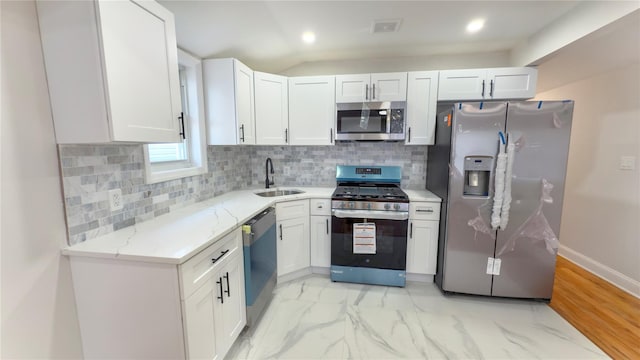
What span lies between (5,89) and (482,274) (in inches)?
127

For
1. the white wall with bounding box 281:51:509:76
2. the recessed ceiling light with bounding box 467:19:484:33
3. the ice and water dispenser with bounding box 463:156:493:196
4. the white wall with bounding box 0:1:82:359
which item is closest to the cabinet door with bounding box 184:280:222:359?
the white wall with bounding box 0:1:82:359

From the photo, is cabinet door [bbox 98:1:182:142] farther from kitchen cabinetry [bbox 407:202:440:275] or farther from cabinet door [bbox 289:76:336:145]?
kitchen cabinetry [bbox 407:202:440:275]

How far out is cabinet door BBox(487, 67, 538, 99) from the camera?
2416 millimetres

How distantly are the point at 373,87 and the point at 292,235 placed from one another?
5.72 feet

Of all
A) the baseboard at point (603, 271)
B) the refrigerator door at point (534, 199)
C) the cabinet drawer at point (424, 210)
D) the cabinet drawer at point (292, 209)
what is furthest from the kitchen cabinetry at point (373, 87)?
Result: the baseboard at point (603, 271)

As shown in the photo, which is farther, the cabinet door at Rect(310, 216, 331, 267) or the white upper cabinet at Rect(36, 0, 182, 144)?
the cabinet door at Rect(310, 216, 331, 267)

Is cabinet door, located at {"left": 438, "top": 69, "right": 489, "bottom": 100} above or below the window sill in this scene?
above

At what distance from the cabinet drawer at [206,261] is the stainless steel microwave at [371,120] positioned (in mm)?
1584

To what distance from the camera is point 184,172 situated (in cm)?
204

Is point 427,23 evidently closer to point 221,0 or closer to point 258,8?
point 258,8

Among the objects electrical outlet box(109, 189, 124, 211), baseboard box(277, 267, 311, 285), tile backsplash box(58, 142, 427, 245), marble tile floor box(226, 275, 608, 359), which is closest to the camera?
tile backsplash box(58, 142, 427, 245)

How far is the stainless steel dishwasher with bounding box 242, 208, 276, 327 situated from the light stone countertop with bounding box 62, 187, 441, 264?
9 cm

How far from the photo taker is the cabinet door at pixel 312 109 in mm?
2697

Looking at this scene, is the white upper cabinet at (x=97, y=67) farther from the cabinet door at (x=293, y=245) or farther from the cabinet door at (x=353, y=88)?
the cabinet door at (x=353, y=88)
